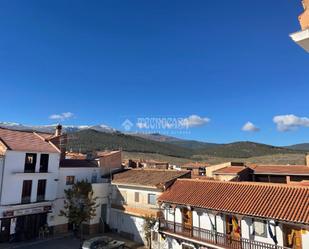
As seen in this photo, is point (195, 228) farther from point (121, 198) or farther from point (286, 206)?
point (121, 198)

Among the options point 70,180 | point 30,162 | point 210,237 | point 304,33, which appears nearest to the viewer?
point 304,33

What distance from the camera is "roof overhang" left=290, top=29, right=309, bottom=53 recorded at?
25.0 ft

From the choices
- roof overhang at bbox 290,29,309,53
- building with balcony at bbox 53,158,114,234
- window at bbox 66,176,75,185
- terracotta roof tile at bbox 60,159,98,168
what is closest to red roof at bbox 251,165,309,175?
building with balcony at bbox 53,158,114,234

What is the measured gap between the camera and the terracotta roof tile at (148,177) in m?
32.7

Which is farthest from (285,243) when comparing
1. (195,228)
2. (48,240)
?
(48,240)

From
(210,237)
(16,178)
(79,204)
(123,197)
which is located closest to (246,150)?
(123,197)

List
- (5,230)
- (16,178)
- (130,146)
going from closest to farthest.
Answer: (5,230) < (16,178) < (130,146)

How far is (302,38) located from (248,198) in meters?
17.9

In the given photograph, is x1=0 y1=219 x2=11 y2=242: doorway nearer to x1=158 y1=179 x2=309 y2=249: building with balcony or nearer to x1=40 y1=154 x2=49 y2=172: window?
x1=40 y1=154 x2=49 y2=172: window

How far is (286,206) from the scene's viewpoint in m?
20.5

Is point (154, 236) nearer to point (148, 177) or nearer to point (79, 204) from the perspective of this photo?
point (148, 177)

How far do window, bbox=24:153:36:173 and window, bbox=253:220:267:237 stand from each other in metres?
24.7

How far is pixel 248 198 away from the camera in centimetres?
2316

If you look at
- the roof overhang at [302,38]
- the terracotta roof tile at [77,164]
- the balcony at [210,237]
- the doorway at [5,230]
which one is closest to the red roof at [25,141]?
the terracotta roof tile at [77,164]
